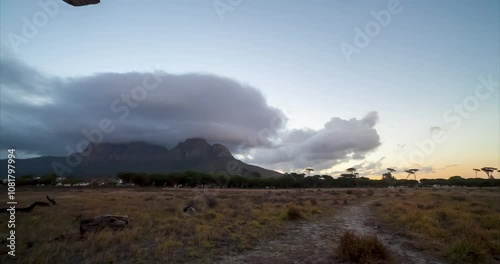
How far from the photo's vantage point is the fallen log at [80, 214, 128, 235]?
12422mm

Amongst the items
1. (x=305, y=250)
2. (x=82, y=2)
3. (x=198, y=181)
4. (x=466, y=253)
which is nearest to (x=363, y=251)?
(x=305, y=250)

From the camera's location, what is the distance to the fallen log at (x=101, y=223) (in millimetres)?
12422

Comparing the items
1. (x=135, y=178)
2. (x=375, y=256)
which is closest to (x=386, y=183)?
(x=135, y=178)

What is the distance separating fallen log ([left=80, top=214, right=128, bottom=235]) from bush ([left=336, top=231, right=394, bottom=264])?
1057cm

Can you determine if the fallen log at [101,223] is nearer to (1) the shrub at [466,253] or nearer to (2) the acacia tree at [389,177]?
(1) the shrub at [466,253]

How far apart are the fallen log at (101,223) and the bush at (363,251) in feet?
34.7

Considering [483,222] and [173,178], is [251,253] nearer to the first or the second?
[483,222]

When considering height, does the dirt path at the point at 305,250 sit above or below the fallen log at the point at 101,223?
below

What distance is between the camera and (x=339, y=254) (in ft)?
28.5

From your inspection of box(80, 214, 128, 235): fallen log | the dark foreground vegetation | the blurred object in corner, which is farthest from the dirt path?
the dark foreground vegetation

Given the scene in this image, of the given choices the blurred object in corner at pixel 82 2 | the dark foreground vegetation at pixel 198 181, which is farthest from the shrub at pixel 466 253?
the dark foreground vegetation at pixel 198 181

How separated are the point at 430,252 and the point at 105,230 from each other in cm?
1337

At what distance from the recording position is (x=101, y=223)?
12.9 meters

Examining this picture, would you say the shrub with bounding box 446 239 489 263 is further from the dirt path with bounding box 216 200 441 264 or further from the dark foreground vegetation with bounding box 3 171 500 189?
the dark foreground vegetation with bounding box 3 171 500 189
